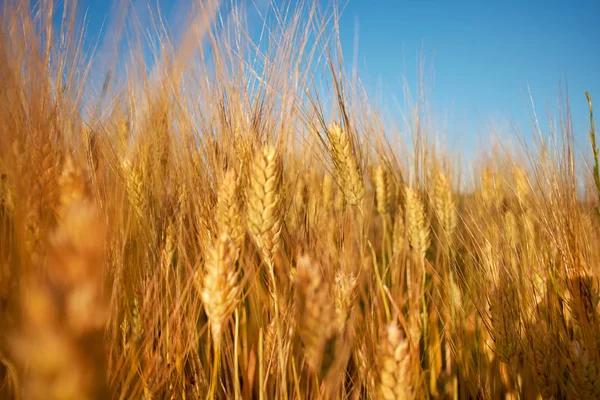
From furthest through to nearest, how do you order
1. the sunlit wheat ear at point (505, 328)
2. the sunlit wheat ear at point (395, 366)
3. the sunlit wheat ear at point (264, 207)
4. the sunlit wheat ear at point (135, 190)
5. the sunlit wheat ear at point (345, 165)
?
the sunlit wheat ear at point (345, 165), the sunlit wheat ear at point (135, 190), the sunlit wheat ear at point (505, 328), the sunlit wheat ear at point (264, 207), the sunlit wheat ear at point (395, 366)

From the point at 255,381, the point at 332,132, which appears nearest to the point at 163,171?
the point at 332,132

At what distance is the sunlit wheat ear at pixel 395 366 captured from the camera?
719 mm

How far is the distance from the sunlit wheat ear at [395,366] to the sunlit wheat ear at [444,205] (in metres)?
1.35

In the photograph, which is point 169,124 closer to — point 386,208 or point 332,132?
point 332,132

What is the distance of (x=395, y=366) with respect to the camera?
0.72m

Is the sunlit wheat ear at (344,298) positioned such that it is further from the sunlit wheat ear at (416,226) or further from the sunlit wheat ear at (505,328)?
the sunlit wheat ear at (416,226)

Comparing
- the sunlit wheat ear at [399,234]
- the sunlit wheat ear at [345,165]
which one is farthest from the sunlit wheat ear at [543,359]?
the sunlit wheat ear at [399,234]

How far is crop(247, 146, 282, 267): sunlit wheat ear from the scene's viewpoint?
0.95m

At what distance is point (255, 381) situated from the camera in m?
1.26

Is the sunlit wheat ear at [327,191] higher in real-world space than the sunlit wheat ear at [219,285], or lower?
higher

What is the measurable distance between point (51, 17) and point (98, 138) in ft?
1.15

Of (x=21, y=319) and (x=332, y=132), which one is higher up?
(x=332, y=132)

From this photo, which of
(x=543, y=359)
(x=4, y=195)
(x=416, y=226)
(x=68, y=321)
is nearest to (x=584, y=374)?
(x=543, y=359)

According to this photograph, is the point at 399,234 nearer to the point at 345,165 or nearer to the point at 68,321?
the point at 345,165
